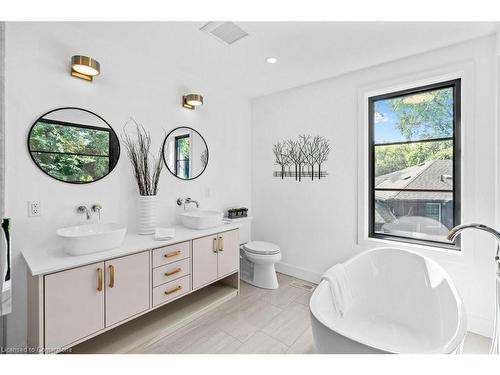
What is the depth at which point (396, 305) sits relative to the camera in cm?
196

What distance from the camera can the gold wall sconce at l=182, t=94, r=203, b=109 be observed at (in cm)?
267

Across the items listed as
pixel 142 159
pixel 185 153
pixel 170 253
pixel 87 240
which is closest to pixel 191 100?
pixel 185 153

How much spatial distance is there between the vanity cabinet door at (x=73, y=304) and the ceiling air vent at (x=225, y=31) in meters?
1.91

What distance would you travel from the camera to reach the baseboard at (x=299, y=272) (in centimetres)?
304

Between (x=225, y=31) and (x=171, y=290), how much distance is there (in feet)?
7.15

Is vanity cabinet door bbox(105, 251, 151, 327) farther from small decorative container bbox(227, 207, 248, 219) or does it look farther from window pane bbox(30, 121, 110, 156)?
small decorative container bbox(227, 207, 248, 219)

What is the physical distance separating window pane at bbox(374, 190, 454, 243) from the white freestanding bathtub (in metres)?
0.59

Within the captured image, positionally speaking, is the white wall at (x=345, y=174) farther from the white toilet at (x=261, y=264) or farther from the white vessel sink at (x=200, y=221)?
the white vessel sink at (x=200, y=221)

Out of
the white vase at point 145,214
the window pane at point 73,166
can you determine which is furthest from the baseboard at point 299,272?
the window pane at point 73,166

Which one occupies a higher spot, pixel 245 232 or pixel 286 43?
pixel 286 43

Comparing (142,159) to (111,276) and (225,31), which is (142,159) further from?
(225,31)

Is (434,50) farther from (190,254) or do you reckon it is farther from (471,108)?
(190,254)

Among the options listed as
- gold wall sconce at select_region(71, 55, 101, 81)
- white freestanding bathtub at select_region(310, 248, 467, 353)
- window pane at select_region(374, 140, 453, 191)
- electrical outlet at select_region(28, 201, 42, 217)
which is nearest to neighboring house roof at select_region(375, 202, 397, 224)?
window pane at select_region(374, 140, 453, 191)
